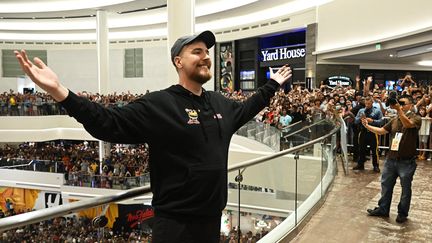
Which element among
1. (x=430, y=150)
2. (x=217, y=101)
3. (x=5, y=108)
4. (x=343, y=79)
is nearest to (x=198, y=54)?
(x=217, y=101)

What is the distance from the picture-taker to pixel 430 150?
10.6 m

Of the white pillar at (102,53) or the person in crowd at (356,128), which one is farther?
the white pillar at (102,53)

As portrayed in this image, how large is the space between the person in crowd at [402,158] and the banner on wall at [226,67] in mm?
28220

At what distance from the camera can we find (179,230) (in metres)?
1.97

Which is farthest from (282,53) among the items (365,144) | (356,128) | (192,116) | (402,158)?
(192,116)

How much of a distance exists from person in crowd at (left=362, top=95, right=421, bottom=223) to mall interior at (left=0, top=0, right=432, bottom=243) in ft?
0.49

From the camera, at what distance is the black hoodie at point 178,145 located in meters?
1.91

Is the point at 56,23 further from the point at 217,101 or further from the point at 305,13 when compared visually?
the point at 217,101

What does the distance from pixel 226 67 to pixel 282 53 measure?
247 inches

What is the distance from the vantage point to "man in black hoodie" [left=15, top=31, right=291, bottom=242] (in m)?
1.91

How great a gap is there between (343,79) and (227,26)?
12748 mm

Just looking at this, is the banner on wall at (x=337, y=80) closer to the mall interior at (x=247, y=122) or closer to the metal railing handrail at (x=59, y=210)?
the mall interior at (x=247, y=122)

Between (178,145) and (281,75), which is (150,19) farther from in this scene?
(178,145)

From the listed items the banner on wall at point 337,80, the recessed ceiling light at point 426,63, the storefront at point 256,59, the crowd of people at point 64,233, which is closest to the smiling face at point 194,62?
the crowd of people at point 64,233
